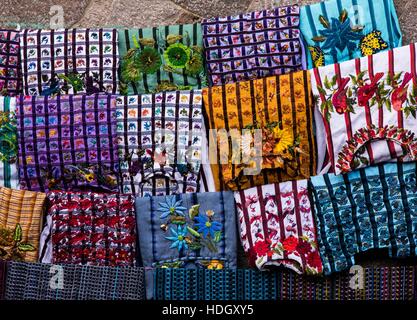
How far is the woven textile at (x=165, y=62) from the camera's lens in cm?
318

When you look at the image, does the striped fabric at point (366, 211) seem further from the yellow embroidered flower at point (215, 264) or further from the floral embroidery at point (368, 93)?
the yellow embroidered flower at point (215, 264)

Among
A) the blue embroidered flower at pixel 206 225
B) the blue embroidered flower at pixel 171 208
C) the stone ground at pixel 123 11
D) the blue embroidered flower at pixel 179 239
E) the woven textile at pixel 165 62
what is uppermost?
the stone ground at pixel 123 11

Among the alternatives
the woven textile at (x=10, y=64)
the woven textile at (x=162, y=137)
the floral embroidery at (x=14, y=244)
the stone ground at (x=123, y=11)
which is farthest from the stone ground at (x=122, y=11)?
the floral embroidery at (x=14, y=244)

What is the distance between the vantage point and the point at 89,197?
312 cm

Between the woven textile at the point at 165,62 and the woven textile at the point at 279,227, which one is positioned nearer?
the woven textile at the point at 279,227

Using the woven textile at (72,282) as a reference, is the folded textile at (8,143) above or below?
above

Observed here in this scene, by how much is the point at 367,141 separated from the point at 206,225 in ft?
1.93

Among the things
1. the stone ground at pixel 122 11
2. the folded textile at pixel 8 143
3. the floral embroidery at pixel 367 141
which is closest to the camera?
the floral embroidery at pixel 367 141

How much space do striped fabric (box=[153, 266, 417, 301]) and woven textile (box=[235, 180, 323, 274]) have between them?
0.17 feet

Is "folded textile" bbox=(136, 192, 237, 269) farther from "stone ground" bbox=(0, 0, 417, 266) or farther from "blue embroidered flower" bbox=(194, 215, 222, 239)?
"stone ground" bbox=(0, 0, 417, 266)

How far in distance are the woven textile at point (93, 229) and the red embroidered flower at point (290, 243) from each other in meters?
0.49

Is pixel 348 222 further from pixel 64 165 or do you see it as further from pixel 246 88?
pixel 64 165

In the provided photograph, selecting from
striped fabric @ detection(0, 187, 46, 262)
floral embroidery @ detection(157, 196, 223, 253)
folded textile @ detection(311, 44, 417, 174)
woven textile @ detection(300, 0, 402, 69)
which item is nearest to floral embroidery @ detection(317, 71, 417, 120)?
folded textile @ detection(311, 44, 417, 174)

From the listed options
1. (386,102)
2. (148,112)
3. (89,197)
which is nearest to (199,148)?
(148,112)
